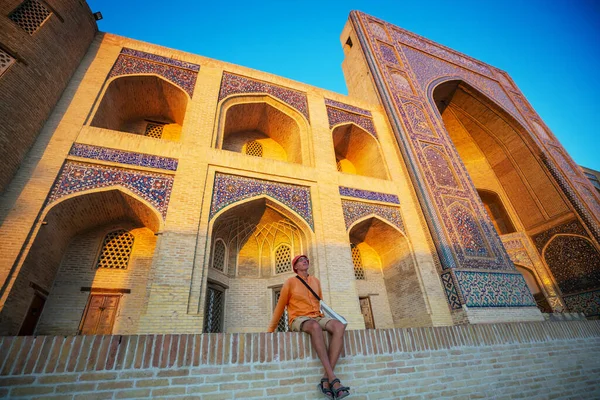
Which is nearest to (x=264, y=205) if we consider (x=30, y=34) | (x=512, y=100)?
(x=30, y=34)

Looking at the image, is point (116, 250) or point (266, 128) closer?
point (116, 250)

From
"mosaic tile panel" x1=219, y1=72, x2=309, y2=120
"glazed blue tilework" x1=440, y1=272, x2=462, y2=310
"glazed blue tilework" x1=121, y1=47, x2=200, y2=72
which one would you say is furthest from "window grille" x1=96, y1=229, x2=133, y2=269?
"glazed blue tilework" x1=440, y1=272, x2=462, y2=310

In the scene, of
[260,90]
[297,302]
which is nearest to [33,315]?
[297,302]

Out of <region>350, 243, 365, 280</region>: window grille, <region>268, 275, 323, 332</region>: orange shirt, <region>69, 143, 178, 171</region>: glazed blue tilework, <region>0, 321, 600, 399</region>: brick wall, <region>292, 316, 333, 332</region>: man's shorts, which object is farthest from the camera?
<region>350, 243, 365, 280</region>: window grille

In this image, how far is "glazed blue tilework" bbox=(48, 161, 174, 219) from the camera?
13.9 feet

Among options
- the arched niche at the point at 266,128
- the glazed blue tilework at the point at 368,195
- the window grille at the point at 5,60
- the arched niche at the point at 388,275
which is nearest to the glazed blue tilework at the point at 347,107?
the arched niche at the point at 266,128

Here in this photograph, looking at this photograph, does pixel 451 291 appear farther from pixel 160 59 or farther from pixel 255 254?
pixel 160 59

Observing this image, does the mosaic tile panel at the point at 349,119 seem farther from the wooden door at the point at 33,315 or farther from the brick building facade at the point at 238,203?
the wooden door at the point at 33,315

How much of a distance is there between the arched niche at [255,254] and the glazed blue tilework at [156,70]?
2.83 meters

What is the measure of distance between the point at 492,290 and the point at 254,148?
19.4ft

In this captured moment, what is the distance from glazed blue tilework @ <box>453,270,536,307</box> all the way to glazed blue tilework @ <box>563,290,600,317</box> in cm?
279

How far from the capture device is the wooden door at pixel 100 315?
14.7 ft

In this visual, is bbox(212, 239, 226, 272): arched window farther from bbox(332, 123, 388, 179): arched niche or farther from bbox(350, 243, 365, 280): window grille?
bbox(332, 123, 388, 179): arched niche

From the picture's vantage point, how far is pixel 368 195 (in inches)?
246
